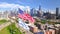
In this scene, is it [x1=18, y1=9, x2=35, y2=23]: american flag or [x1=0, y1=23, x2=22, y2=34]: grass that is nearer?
[x1=0, y1=23, x2=22, y2=34]: grass

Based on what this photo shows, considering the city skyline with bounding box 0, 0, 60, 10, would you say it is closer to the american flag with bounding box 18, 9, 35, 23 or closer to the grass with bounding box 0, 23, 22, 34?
the american flag with bounding box 18, 9, 35, 23

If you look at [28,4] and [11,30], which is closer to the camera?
[11,30]

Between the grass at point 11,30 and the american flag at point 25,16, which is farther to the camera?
the american flag at point 25,16

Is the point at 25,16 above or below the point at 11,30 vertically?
above

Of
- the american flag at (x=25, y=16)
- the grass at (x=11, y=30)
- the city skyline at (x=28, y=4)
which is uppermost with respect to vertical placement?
the city skyline at (x=28, y=4)

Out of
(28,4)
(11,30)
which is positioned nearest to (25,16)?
(28,4)

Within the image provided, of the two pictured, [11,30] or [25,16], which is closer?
[11,30]

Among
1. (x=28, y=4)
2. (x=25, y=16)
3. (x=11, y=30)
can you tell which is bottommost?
(x=11, y=30)

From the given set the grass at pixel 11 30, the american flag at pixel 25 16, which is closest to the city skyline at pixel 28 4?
the american flag at pixel 25 16

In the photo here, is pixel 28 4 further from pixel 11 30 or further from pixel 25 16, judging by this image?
pixel 11 30

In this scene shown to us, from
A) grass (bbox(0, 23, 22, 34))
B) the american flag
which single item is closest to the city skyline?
the american flag

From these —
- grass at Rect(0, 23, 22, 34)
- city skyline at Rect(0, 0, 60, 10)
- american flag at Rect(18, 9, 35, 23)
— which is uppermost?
city skyline at Rect(0, 0, 60, 10)

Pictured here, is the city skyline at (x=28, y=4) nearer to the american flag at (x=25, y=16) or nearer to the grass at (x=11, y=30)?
the american flag at (x=25, y=16)

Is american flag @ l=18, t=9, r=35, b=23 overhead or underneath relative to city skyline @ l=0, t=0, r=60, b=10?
underneath
